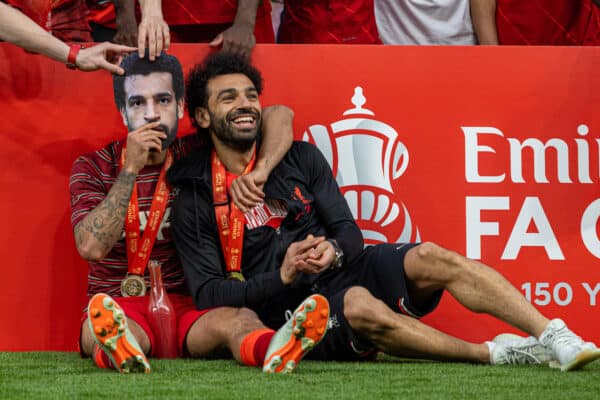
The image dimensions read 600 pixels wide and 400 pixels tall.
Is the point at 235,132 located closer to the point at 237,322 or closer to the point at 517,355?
the point at 237,322

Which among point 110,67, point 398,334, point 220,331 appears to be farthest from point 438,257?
point 110,67

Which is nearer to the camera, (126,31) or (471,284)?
(471,284)

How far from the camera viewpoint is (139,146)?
408 centimetres

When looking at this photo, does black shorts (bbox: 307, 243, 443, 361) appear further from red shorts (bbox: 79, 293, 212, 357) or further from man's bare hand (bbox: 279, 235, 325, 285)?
red shorts (bbox: 79, 293, 212, 357)

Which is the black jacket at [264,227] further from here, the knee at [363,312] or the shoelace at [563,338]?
the shoelace at [563,338]

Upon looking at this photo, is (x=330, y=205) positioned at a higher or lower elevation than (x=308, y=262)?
higher

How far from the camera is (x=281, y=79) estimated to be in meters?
4.65

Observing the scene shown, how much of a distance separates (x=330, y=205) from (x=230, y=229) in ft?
1.38

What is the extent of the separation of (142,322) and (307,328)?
0.94 meters

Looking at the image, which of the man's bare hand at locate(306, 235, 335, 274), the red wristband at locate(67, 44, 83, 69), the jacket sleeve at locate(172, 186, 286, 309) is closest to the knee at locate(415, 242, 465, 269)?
the man's bare hand at locate(306, 235, 335, 274)

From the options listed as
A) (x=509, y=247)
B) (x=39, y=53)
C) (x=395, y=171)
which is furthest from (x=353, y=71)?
(x=39, y=53)

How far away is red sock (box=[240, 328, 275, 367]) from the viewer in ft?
11.7

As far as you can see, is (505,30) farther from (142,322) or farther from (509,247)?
(142,322)

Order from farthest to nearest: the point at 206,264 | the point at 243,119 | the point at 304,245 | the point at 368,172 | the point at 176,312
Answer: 1. the point at 368,172
2. the point at 243,119
3. the point at 176,312
4. the point at 206,264
5. the point at 304,245
